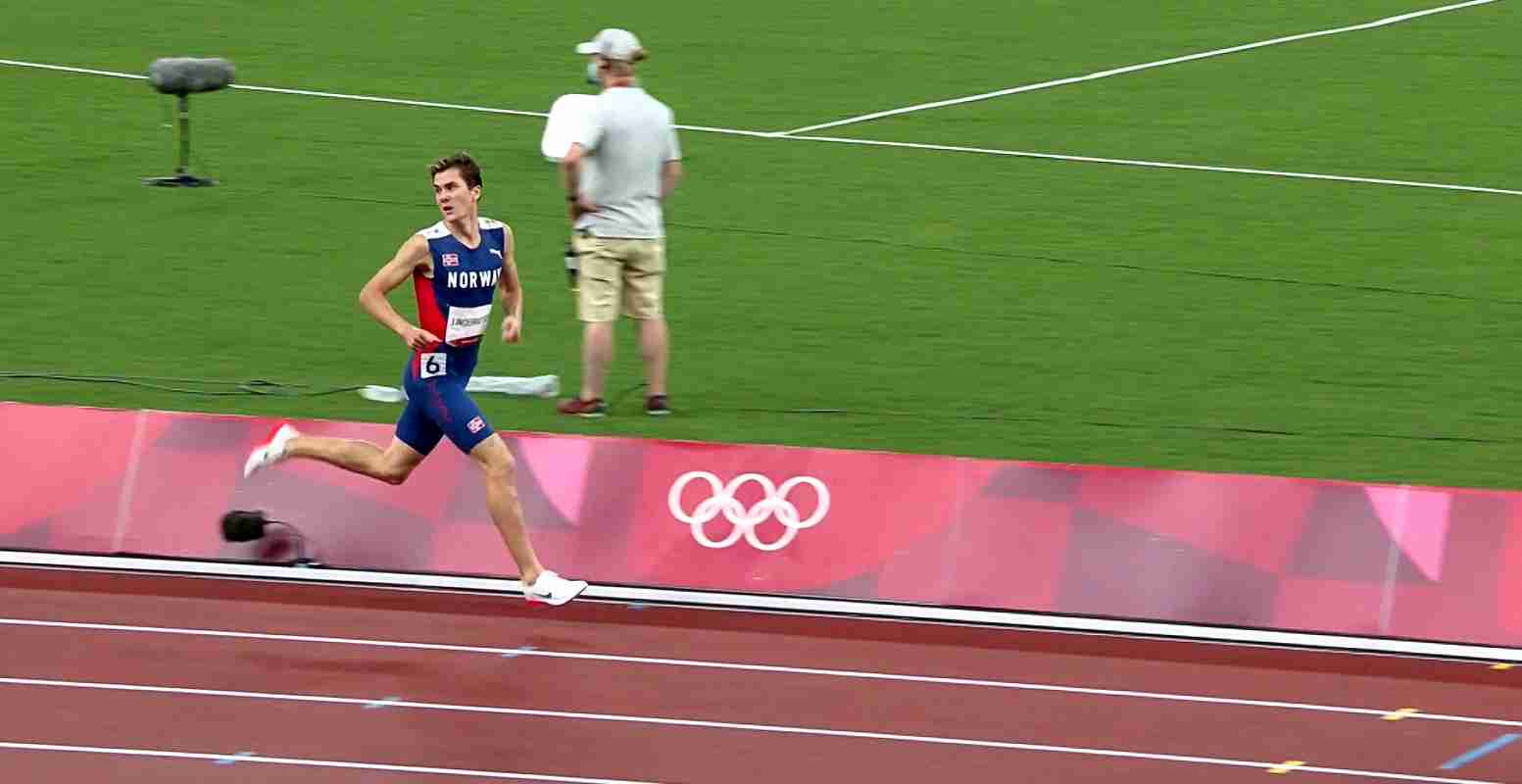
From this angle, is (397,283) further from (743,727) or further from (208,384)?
(208,384)

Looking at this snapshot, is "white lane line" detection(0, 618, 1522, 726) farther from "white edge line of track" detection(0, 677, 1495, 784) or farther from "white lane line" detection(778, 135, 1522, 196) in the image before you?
"white lane line" detection(778, 135, 1522, 196)

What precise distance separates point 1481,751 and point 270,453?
5265 millimetres

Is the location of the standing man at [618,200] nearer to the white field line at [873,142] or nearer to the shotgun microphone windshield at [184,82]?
the shotgun microphone windshield at [184,82]

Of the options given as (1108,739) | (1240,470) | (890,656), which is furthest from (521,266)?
(1108,739)

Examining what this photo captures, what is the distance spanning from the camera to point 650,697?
9.49 metres

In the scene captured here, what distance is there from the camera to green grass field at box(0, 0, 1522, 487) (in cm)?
1396

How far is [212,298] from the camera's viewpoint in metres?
16.2

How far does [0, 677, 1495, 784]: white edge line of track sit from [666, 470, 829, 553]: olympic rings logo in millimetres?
1951

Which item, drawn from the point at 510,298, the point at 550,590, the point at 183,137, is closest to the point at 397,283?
the point at 510,298

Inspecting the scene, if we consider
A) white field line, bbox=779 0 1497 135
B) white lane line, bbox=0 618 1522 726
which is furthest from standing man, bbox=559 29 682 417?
white field line, bbox=779 0 1497 135

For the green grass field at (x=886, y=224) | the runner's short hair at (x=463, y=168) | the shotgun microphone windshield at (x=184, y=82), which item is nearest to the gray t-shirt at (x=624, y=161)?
the green grass field at (x=886, y=224)

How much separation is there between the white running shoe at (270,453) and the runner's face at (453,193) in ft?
4.59

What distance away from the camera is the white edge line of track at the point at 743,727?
888 centimetres

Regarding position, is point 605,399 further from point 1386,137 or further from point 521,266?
point 1386,137
